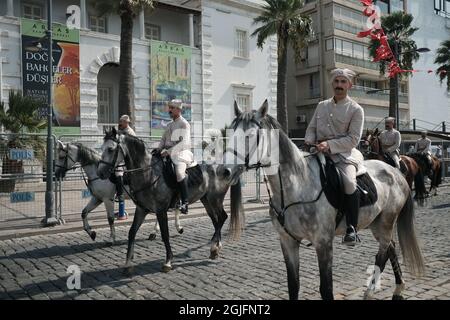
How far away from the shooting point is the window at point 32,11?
22.5 metres

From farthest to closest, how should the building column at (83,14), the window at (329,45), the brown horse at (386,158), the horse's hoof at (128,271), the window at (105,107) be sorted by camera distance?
the window at (329,45)
the window at (105,107)
the building column at (83,14)
the brown horse at (386,158)
the horse's hoof at (128,271)

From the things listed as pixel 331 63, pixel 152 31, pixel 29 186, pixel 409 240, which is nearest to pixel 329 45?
pixel 331 63

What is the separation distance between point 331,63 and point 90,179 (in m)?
33.8

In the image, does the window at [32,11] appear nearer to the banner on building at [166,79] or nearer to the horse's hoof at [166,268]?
the banner on building at [166,79]

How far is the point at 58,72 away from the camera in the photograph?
70.2 feet

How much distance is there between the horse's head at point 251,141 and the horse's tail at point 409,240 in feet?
7.85

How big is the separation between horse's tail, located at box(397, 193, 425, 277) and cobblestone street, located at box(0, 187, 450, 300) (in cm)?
36

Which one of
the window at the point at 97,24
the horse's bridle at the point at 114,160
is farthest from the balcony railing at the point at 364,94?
the horse's bridle at the point at 114,160

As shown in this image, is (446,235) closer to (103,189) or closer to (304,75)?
(103,189)

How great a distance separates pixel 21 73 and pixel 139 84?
672cm

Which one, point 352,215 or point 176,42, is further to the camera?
point 176,42

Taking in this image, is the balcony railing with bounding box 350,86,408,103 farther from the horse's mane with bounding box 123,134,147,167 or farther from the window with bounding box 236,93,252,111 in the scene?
the horse's mane with bounding box 123,134,147,167

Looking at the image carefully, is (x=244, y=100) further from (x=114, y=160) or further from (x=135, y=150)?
(x=114, y=160)
